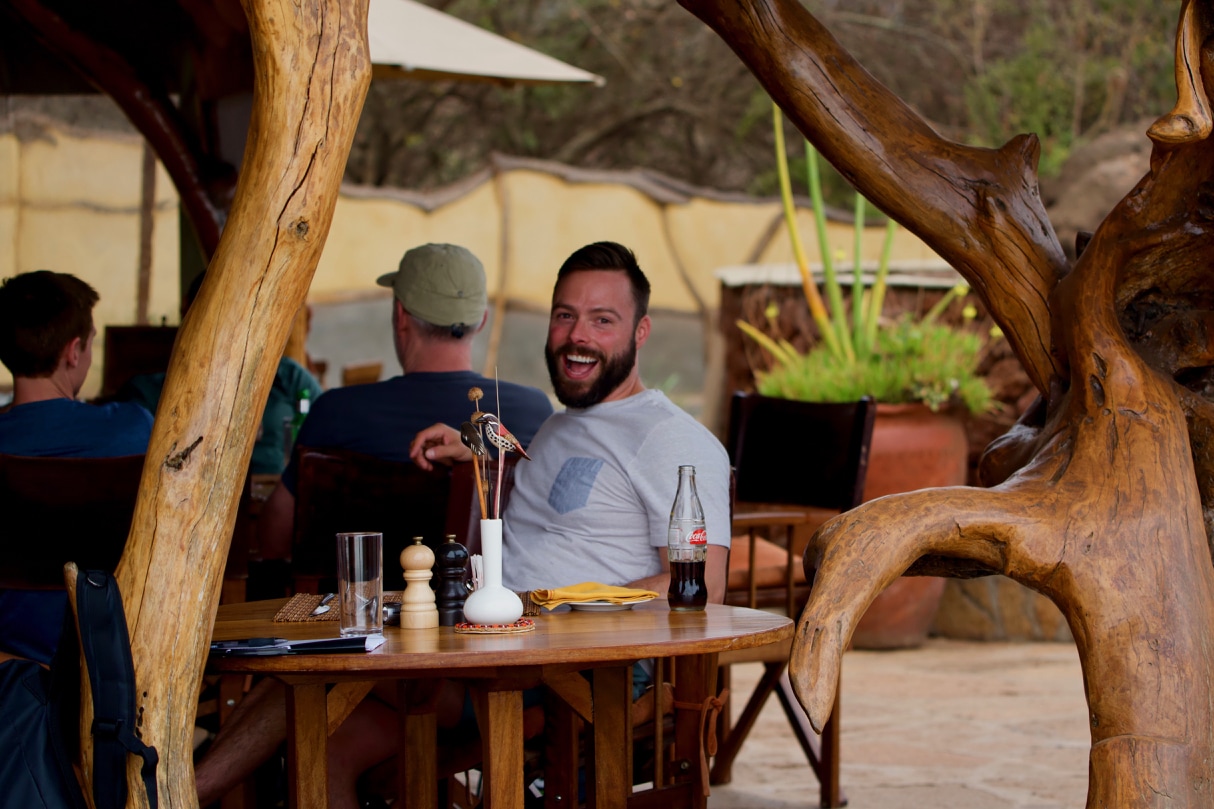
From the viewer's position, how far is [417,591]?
2475 mm

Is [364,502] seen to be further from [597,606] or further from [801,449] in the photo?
[801,449]

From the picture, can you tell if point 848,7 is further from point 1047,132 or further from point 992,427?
point 992,427

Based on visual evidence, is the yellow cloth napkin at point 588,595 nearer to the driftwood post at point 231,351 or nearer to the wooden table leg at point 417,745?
the wooden table leg at point 417,745

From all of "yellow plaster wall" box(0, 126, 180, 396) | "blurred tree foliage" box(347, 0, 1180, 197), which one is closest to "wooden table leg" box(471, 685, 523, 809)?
"yellow plaster wall" box(0, 126, 180, 396)

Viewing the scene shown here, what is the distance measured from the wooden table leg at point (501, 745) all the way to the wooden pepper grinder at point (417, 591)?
0.58 ft

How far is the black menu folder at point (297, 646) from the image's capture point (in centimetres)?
219

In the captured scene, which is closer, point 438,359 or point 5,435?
point 5,435

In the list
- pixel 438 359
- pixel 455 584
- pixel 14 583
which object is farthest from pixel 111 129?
pixel 455 584

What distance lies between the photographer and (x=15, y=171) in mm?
6543

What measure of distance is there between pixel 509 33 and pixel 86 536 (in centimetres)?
1031

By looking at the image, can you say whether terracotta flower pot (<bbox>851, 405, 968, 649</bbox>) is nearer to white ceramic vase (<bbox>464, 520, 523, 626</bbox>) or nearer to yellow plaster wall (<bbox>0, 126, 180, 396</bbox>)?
yellow plaster wall (<bbox>0, 126, 180, 396</bbox>)

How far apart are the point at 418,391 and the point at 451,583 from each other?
1204 millimetres

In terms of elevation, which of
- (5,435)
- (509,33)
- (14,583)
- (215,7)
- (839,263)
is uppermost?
(509,33)

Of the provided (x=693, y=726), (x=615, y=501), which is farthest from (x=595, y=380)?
(x=693, y=726)
